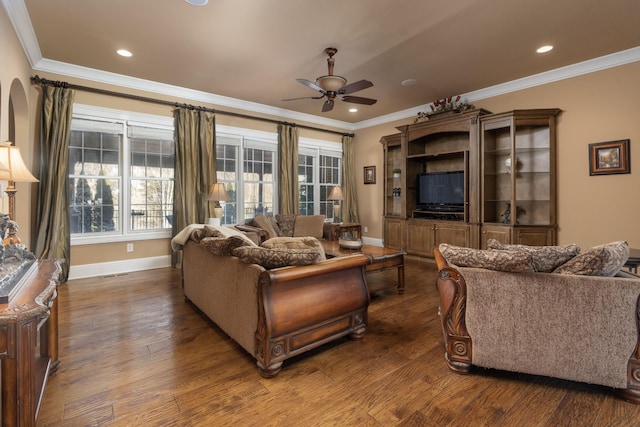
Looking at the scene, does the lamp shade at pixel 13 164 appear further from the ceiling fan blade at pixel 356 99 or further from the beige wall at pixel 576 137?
the ceiling fan blade at pixel 356 99

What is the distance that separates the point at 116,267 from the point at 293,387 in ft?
13.1

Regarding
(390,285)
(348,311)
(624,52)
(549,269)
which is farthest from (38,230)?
(624,52)

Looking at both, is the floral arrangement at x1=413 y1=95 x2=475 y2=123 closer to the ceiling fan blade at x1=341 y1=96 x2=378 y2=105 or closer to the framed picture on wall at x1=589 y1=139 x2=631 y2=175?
the framed picture on wall at x1=589 y1=139 x2=631 y2=175

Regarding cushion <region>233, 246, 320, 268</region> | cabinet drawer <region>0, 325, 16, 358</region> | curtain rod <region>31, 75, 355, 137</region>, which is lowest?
cabinet drawer <region>0, 325, 16, 358</region>

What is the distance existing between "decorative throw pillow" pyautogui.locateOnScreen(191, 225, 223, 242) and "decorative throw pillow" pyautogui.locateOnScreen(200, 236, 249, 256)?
0.59 ft

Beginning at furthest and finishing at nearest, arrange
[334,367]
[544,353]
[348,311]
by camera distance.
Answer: [348,311]
[334,367]
[544,353]

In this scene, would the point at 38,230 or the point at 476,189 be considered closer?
the point at 38,230

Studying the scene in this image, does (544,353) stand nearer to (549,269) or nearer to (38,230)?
(549,269)

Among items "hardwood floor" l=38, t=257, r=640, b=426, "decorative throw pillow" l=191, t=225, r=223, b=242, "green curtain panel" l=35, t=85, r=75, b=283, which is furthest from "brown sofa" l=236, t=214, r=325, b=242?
"hardwood floor" l=38, t=257, r=640, b=426

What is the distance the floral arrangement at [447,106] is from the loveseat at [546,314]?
3.85 meters

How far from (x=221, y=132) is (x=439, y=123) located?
3.83m

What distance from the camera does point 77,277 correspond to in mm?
4391

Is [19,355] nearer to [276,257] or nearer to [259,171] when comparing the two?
[276,257]

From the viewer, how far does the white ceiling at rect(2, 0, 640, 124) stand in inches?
116
